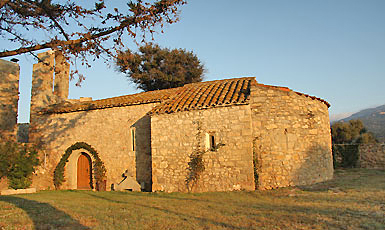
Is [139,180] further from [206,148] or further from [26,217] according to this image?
[26,217]

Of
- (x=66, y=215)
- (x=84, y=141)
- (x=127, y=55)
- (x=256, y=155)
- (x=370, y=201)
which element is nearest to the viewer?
(x=127, y=55)

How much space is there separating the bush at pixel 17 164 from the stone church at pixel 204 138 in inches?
29.2

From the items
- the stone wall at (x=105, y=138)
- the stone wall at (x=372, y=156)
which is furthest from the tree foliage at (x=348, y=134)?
the stone wall at (x=105, y=138)

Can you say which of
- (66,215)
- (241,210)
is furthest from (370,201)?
(66,215)

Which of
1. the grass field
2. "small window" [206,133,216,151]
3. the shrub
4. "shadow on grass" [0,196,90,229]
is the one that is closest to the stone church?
"small window" [206,133,216,151]

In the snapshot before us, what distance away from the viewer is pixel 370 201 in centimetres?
741

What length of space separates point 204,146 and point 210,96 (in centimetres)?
237

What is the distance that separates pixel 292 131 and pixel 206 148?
11.6 feet

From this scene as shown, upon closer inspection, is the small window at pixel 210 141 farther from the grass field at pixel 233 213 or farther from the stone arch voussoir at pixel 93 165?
the stone arch voussoir at pixel 93 165

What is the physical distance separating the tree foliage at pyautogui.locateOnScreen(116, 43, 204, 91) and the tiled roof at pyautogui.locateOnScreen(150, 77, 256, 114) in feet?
38.5

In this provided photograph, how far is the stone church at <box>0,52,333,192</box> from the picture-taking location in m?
10.7

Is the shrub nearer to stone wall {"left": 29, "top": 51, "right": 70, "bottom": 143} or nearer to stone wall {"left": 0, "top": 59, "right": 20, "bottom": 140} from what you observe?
stone wall {"left": 29, "top": 51, "right": 70, "bottom": 143}

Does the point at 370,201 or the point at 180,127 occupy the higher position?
the point at 180,127

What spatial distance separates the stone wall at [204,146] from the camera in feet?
34.7
